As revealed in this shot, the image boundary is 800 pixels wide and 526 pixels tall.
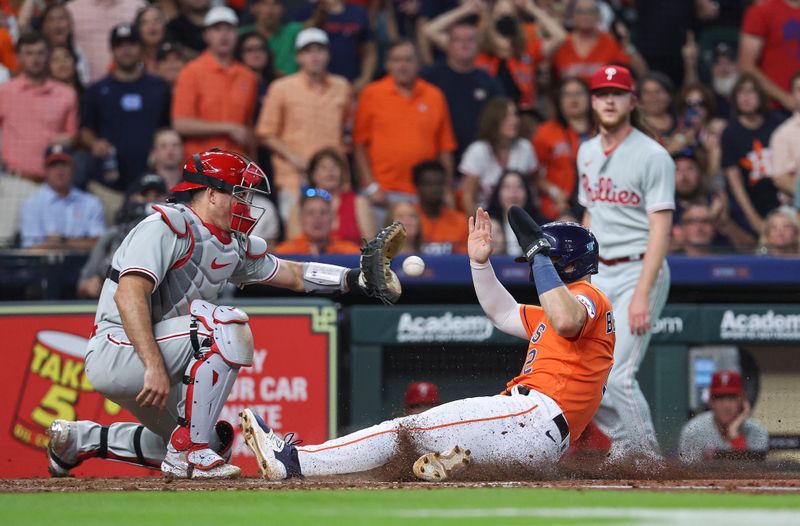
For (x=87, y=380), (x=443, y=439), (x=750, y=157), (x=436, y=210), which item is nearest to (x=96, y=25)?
(x=436, y=210)

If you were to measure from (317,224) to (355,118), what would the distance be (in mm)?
1898

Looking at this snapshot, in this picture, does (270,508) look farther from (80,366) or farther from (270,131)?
(270,131)

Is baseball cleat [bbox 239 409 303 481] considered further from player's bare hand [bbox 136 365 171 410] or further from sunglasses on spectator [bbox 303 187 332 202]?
sunglasses on spectator [bbox 303 187 332 202]

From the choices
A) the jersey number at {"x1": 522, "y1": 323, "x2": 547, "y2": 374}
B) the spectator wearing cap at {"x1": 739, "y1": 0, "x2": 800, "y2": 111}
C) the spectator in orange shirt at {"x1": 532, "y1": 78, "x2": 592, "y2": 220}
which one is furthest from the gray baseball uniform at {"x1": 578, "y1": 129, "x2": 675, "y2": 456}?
the spectator wearing cap at {"x1": 739, "y1": 0, "x2": 800, "y2": 111}

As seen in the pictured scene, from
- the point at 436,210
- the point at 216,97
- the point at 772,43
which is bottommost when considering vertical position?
the point at 436,210

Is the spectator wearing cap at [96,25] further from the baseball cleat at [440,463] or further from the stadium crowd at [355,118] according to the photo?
the baseball cleat at [440,463]

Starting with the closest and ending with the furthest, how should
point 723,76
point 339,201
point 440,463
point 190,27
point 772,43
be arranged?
1. point 440,463
2. point 339,201
3. point 190,27
4. point 772,43
5. point 723,76

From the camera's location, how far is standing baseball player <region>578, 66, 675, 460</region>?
23.4ft

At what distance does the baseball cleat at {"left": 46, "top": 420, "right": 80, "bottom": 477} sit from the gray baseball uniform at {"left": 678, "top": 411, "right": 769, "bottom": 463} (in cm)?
387

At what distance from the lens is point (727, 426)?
8.56 metres

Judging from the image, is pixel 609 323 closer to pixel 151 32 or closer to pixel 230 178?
pixel 230 178

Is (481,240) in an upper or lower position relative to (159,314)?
upper

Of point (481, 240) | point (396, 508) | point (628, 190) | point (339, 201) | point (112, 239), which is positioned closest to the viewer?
point (396, 508)

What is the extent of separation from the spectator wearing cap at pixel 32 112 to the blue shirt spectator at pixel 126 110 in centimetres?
16
